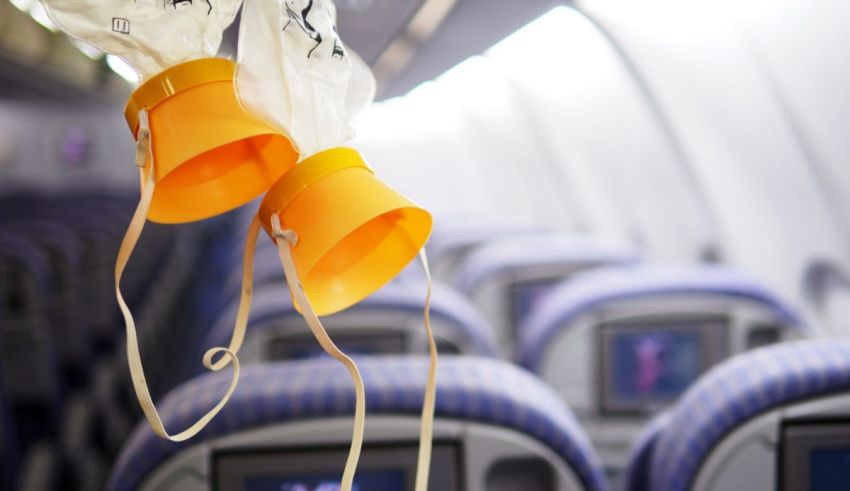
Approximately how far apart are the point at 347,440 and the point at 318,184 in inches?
26.2

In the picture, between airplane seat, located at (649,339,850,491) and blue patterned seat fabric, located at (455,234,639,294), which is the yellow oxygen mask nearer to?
airplane seat, located at (649,339,850,491)

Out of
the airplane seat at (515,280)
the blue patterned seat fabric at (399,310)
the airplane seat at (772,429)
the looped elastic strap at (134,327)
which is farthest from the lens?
the airplane seat at (515,280)

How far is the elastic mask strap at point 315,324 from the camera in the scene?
0.79m

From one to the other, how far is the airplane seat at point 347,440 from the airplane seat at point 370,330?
1069 mm

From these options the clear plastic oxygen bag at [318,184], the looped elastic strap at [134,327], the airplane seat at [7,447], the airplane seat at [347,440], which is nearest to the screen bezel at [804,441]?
the airplane seat at [347,440]

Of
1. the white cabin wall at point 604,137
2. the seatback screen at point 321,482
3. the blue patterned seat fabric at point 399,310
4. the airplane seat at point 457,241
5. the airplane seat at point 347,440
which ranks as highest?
the white cabin wall at point 604,137

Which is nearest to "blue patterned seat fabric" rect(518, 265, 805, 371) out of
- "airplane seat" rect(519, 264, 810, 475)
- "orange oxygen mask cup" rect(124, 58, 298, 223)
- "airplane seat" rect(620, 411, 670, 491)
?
"airplane seat" rect(519, 264, 810, 475)

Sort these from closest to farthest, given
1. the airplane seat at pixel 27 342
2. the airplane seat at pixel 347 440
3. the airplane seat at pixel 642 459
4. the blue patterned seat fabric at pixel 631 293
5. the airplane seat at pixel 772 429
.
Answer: the airplane seat at pixel 347 440, the airplane seat at pixel 772 429, the airplane seat at pixel 642 459, the blue patterned seat fabric at pixel 631 293, the airplane seat at pixel 27 342

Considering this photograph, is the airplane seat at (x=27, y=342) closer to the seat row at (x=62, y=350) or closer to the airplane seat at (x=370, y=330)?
the seat row at (x=62, y=350)

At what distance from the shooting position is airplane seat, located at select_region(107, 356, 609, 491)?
4.40 feet

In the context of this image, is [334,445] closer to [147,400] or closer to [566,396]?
[147,400]

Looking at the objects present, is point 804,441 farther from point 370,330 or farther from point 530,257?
point 530,257

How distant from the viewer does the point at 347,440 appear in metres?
1.35

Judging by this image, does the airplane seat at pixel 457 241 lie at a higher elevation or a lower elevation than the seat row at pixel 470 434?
higher
